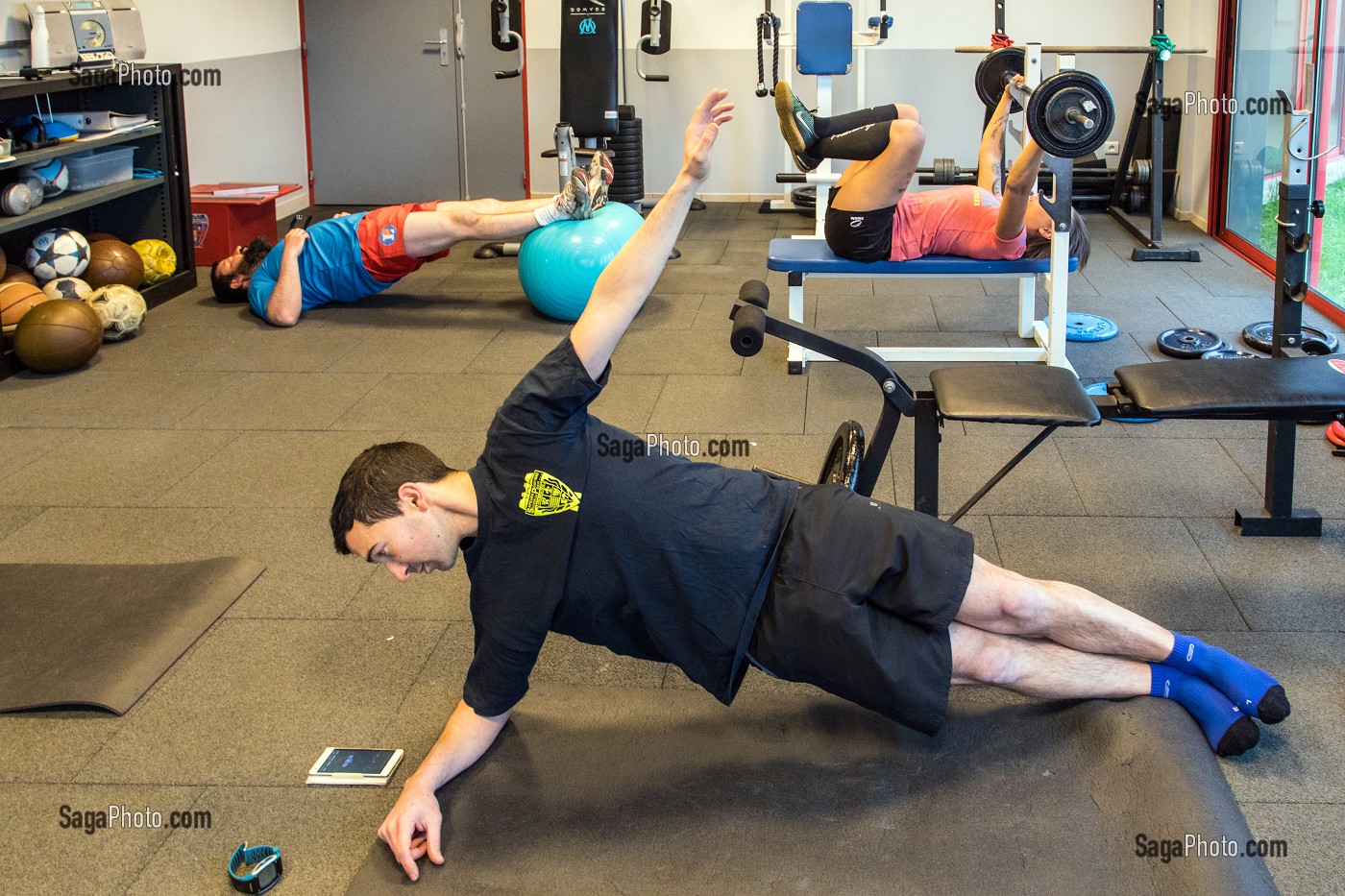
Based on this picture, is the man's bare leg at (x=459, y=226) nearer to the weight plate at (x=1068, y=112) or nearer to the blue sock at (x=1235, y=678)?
the weight plate at (x=1068, y=112)

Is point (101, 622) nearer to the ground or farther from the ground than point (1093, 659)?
nearer to the ground

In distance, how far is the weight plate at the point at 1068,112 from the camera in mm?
3559

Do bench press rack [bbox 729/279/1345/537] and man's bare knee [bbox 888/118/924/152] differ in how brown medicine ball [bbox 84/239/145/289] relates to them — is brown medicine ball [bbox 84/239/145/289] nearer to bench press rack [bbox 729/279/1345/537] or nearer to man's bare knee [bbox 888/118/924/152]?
man's bare knee [bbox 888/118/924/152]

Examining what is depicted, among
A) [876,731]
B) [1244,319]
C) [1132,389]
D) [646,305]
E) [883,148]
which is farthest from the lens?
[646,305]

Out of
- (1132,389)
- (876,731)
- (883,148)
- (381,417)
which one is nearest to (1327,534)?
(1132,389)

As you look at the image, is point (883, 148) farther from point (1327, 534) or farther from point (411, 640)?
point (411, 640)

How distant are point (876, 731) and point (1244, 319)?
3.41 m

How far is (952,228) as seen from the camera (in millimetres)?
4152

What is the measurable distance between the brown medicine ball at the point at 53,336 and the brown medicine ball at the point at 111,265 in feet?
2.06

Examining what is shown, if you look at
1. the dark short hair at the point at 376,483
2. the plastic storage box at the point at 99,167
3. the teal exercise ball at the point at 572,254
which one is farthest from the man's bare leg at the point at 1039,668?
the plastic storage box at the point at 99,167

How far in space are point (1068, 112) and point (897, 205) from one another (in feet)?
2.20

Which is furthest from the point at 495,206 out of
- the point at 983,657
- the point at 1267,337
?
the point at 983,657

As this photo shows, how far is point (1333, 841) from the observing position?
1966mm

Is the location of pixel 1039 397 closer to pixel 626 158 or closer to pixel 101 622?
pixel 101 622
